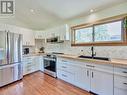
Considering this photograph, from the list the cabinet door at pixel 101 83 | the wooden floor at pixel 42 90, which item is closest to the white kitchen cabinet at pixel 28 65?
the wooden floor at pixel 42 90

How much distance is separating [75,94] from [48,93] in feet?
2.40

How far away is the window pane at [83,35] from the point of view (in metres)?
3.96

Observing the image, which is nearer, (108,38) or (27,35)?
(108,38)

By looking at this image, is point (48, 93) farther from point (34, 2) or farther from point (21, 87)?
point (34, 2)

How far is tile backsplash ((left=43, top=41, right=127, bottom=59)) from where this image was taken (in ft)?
9.53

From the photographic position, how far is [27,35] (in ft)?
16.8

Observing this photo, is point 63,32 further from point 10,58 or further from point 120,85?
point 120,85

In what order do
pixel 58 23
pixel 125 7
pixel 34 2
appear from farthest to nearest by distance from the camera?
pixel 58 23 < pixel 34 2 < pixel 125 7

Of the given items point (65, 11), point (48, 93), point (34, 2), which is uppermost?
point (34, 2)

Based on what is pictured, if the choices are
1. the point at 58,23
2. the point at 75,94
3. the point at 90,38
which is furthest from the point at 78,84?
the point at 58,23

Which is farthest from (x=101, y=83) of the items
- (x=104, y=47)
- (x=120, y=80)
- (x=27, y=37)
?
(x=27, y=37)

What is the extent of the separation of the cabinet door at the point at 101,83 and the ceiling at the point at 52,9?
195cm

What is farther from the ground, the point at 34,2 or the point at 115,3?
the point at 34,2

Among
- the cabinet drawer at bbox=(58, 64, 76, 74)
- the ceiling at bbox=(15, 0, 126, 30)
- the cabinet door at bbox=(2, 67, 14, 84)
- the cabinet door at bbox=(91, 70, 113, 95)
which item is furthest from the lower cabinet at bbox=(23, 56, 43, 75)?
the cabinet door at bbox=(91, 70, 113, 95)
